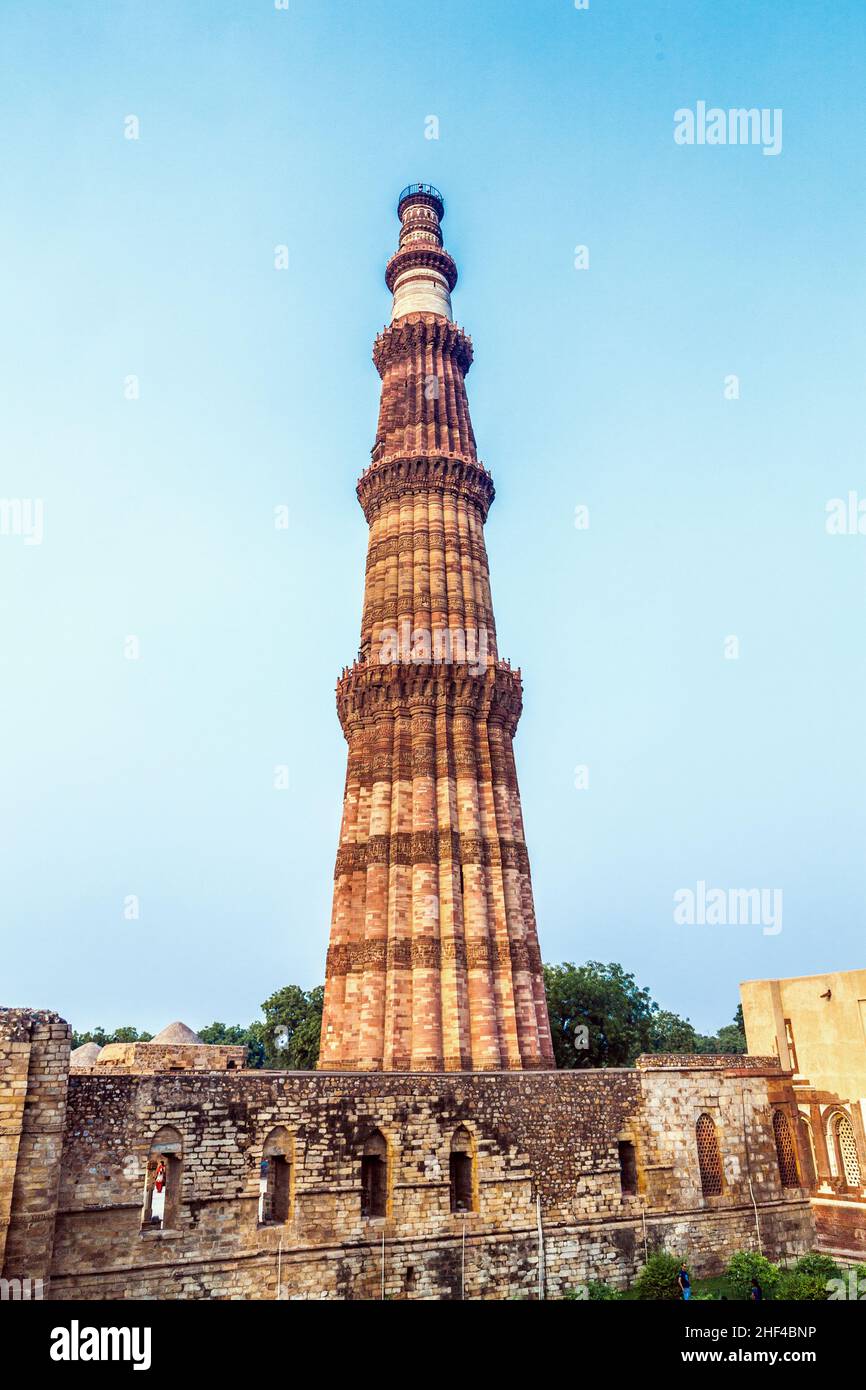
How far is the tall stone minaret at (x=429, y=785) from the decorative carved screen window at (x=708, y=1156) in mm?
4530

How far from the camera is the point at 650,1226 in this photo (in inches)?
751

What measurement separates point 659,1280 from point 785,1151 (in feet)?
20.8

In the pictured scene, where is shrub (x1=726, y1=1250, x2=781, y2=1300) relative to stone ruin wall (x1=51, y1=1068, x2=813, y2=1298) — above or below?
below

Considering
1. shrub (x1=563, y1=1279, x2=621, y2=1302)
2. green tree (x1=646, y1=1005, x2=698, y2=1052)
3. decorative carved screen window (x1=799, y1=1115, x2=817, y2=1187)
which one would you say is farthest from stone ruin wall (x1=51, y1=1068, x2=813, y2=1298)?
green tree (x1=646, y1=1005, x2=698, y2=1052)

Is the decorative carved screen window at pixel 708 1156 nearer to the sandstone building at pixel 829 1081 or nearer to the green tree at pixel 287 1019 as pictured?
the sandstone building at pixel 829 1081

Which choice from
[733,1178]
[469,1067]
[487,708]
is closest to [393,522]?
[487,708]

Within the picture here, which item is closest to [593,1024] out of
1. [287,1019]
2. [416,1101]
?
[287,1019]

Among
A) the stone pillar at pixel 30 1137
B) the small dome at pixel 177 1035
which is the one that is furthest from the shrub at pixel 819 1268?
the small dome at pixel 177 1035

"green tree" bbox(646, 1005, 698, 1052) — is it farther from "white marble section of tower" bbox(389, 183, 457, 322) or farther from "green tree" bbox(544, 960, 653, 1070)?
"white marble section of tower" bbox(389, 183, 457, 322)

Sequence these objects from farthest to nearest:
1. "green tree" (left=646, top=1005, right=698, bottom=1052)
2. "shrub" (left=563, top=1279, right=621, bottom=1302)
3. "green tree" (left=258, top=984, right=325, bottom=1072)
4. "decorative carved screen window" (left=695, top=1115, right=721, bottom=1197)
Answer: "green tree" (left=646, top=1005, right=698, bottom=1052), "green tree" (left=258, top=984, right=325, bottom=1072), "decorative carved screen window" (left=695, top=1115, right=721, bottom=1197), "shrub" (left=563, top=1279, right=621, bottom=1302)

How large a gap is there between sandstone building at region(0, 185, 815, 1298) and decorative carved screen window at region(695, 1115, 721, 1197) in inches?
2.5

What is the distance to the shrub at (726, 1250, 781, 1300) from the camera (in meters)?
17.6

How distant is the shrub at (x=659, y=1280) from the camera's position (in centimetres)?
1736
